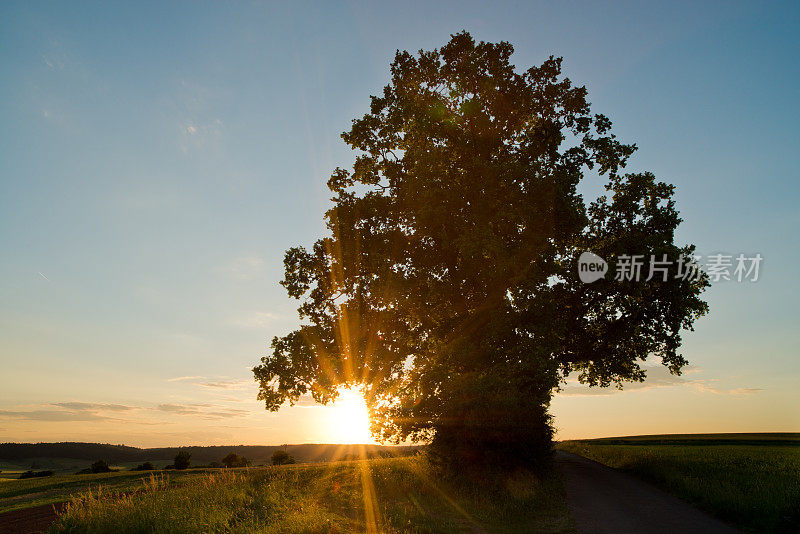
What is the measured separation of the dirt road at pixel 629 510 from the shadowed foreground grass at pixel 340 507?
2.09ft

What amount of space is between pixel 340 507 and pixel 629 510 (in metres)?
9.28

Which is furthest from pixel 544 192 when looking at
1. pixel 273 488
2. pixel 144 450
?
pixel 144 450

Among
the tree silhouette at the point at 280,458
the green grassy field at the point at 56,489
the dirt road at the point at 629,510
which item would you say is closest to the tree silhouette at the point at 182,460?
the tree silhouette at the point at 280,458

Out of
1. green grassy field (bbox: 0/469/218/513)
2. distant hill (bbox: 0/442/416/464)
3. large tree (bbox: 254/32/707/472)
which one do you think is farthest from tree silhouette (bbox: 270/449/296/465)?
distant hill (bbox: 0/442/416/464)

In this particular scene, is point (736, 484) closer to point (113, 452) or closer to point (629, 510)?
point (629, 510)

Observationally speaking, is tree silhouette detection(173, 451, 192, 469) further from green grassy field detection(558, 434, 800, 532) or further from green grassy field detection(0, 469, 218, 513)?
green grassy field detection(558, 434, 800, 532)

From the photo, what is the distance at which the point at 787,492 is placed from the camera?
46.2 feet

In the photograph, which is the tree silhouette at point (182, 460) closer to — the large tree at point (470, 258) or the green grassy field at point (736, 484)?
the large tree at point (470, 258)

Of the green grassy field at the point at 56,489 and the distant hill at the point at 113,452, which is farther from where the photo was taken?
the distant hill at the point at 113,452

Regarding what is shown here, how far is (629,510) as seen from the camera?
1445 cm

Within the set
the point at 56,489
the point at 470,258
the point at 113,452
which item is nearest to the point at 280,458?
the point at 56,489

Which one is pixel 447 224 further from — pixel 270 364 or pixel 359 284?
pixel 270 364

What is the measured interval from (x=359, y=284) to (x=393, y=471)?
9.01m

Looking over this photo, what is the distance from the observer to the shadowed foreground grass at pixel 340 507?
10.9m
